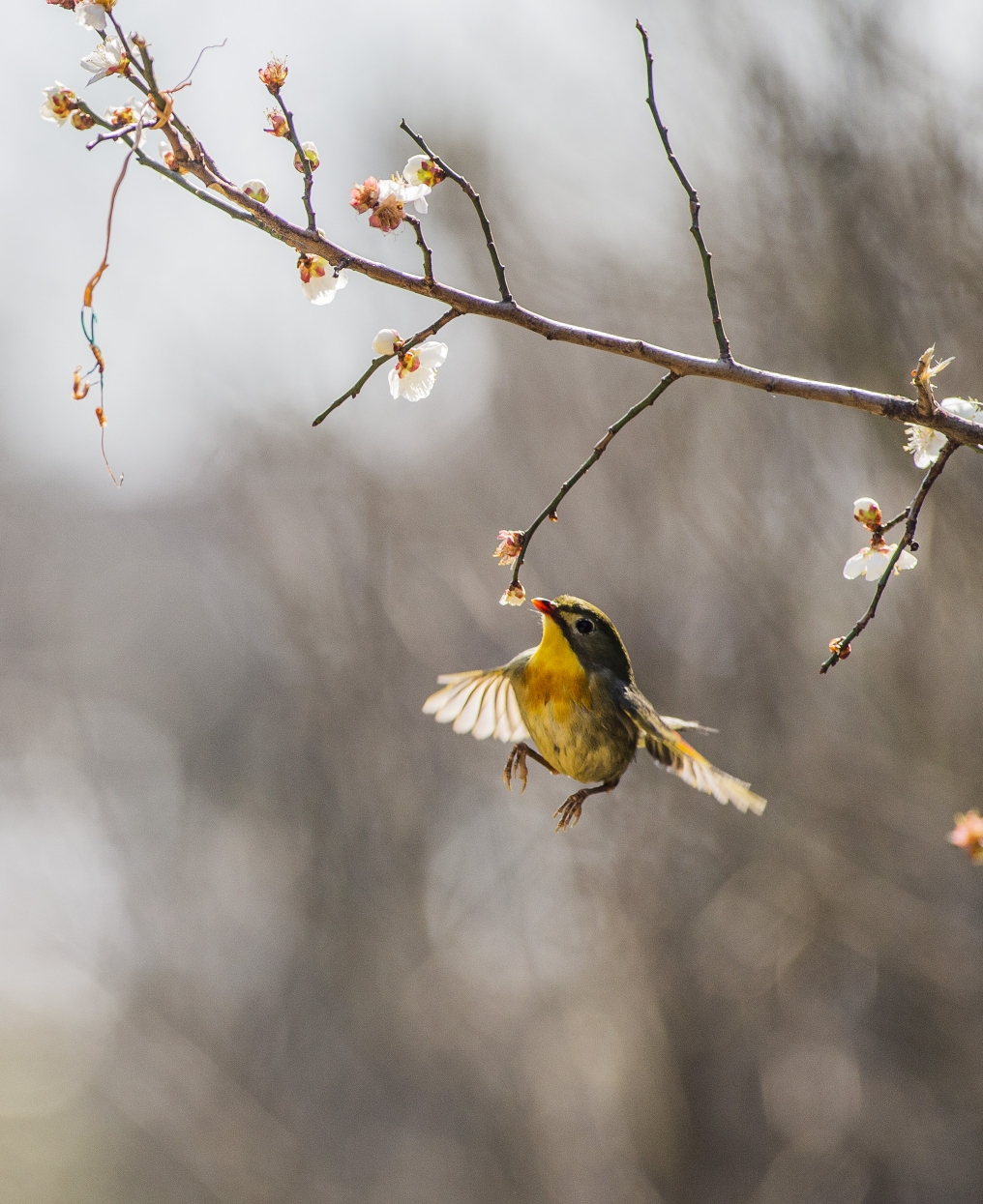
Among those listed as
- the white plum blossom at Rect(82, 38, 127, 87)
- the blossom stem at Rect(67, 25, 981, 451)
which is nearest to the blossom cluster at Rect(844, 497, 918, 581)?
the blossom stem at Rect(67, 25, 981, 451)

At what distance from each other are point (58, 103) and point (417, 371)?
715 millimetres

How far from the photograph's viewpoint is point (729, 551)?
7.33m

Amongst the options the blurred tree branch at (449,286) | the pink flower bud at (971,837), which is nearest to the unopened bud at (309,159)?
the blurred tree branch at (449,286)

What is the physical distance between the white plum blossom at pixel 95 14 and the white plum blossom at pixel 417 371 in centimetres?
69

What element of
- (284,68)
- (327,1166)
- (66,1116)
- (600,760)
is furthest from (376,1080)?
(284,68)

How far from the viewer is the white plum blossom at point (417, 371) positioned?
1873mm

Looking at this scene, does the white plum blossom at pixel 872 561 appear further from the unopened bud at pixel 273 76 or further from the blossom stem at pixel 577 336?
the unopened bud at pixel 273 76

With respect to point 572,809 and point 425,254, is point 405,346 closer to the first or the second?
point 425,254

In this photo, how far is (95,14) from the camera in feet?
4.83

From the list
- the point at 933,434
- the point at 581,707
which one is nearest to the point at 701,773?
the point at 581,707

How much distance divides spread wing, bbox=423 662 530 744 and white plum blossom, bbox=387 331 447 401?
29.1 inches

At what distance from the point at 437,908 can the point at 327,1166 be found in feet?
8.71

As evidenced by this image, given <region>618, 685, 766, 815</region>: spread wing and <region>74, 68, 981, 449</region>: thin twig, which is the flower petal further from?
<region>618, 685, 766, 815</region>: spread wing

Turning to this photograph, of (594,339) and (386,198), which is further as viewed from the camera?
(386,198)
